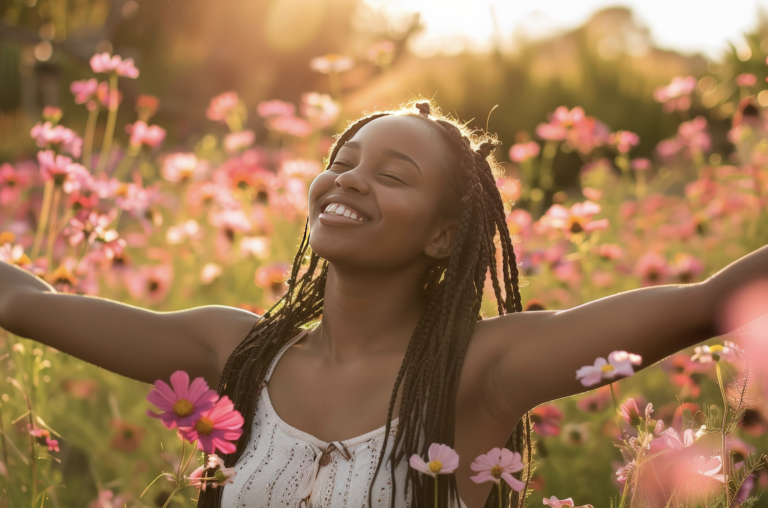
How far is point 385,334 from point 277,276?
4.51ft

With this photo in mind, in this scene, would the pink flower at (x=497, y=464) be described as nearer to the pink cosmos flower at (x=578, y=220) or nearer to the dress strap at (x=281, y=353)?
the dress strap at (x=281, y=353)

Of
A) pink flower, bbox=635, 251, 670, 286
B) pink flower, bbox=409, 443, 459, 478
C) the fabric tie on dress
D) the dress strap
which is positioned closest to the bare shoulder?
the dress strap

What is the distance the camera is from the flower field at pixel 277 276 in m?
1.97

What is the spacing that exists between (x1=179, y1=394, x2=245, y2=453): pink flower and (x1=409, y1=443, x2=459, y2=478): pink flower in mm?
268

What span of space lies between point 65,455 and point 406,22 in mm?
11307

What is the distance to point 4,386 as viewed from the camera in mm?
2646

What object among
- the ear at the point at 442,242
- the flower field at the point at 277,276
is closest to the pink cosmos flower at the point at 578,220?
the flower field at the point at 277,276

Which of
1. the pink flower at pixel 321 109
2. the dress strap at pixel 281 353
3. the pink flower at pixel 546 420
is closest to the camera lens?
the dress strap at pixel 281 353

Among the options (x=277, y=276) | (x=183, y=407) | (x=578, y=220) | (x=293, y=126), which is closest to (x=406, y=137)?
(x=183, y=407)

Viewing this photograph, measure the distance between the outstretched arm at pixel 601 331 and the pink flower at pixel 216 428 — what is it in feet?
1.78

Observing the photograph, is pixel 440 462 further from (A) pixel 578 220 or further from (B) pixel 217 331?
(A) pixel 578 220

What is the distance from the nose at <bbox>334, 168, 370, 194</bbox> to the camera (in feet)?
5.67

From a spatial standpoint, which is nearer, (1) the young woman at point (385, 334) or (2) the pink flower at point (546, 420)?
(1) the young woman at point (385, 334)

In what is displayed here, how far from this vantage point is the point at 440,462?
129cm
